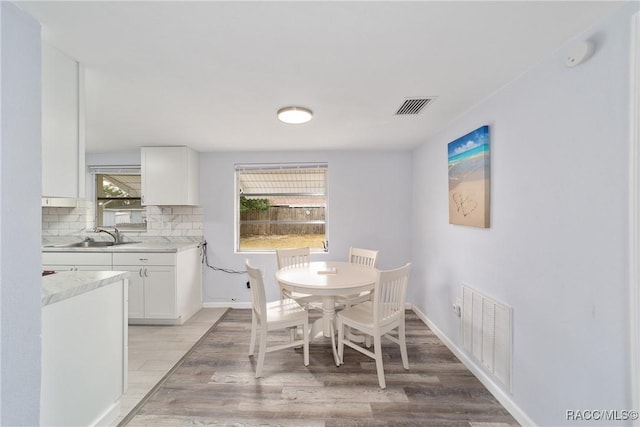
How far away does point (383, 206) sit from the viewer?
3.83 m

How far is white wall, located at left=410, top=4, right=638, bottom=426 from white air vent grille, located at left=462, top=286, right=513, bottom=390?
67 millimetres

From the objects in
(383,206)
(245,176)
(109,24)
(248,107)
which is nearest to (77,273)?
(109,24)

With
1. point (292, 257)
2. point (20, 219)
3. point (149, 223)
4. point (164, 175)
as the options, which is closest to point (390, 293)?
point (292, 257)

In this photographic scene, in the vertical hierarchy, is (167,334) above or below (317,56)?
below

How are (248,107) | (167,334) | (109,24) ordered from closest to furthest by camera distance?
(109,24) < (248,107) < (167,334)

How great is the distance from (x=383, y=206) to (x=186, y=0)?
319 cm

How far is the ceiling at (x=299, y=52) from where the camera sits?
117 centimetres

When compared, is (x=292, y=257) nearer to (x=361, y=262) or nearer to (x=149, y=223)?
(x=361, y=262)

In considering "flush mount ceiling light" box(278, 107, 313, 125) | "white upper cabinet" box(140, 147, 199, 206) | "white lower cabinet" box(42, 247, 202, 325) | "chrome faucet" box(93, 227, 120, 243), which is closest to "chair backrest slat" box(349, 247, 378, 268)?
"flush mount ceiling light" box(278, 107, 313, 125)

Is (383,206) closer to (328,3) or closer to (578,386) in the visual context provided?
(578,386)

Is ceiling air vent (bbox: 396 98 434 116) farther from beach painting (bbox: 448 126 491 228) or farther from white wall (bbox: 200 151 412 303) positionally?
white wall (bbox: 200 151 412 303)

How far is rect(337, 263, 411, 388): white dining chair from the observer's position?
205 cm

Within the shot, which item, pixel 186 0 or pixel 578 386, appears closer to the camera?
pixel 186 0

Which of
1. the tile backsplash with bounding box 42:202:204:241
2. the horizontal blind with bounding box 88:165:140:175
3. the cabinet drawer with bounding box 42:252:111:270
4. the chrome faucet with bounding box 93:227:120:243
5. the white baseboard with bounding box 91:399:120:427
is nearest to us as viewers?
the white baseboard with bounding box 91:399:120:427
